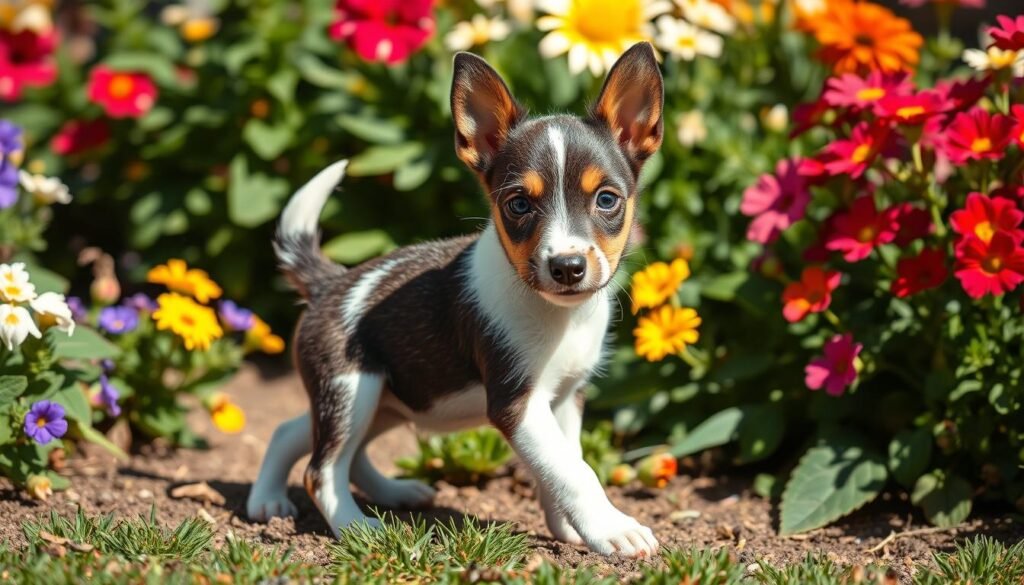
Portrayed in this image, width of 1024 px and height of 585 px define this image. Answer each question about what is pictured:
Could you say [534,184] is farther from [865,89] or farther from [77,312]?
[77,312]

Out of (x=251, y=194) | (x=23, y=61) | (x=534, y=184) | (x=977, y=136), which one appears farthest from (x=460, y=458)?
(x=23, y=61)

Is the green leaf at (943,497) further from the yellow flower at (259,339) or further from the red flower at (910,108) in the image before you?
the yellow flower at (259,339)

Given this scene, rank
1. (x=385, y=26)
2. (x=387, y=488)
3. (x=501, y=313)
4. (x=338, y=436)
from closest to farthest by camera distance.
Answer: (x=501, y=313)
(x=338, y=436)
(x=387, y=488)
(x=385, y=26)

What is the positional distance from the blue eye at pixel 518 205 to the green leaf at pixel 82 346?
2.12 m

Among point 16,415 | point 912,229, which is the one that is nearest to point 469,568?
point 16,415

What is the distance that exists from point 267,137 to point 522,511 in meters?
2.98

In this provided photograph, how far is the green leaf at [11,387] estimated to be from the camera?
15.6 feet

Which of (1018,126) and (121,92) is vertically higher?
(1018,126)

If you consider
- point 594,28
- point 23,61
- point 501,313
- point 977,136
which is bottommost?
point 23,61

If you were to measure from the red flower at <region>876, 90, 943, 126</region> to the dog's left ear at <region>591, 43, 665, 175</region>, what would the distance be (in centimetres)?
109

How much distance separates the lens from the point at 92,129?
25.6 feet

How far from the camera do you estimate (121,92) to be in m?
7.47

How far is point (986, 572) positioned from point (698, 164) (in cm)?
310

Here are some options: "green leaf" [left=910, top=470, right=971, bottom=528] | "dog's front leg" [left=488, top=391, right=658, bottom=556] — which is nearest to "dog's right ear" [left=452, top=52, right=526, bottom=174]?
"dog's front leg" [left=488, top=391, right=658, bottom=556]
